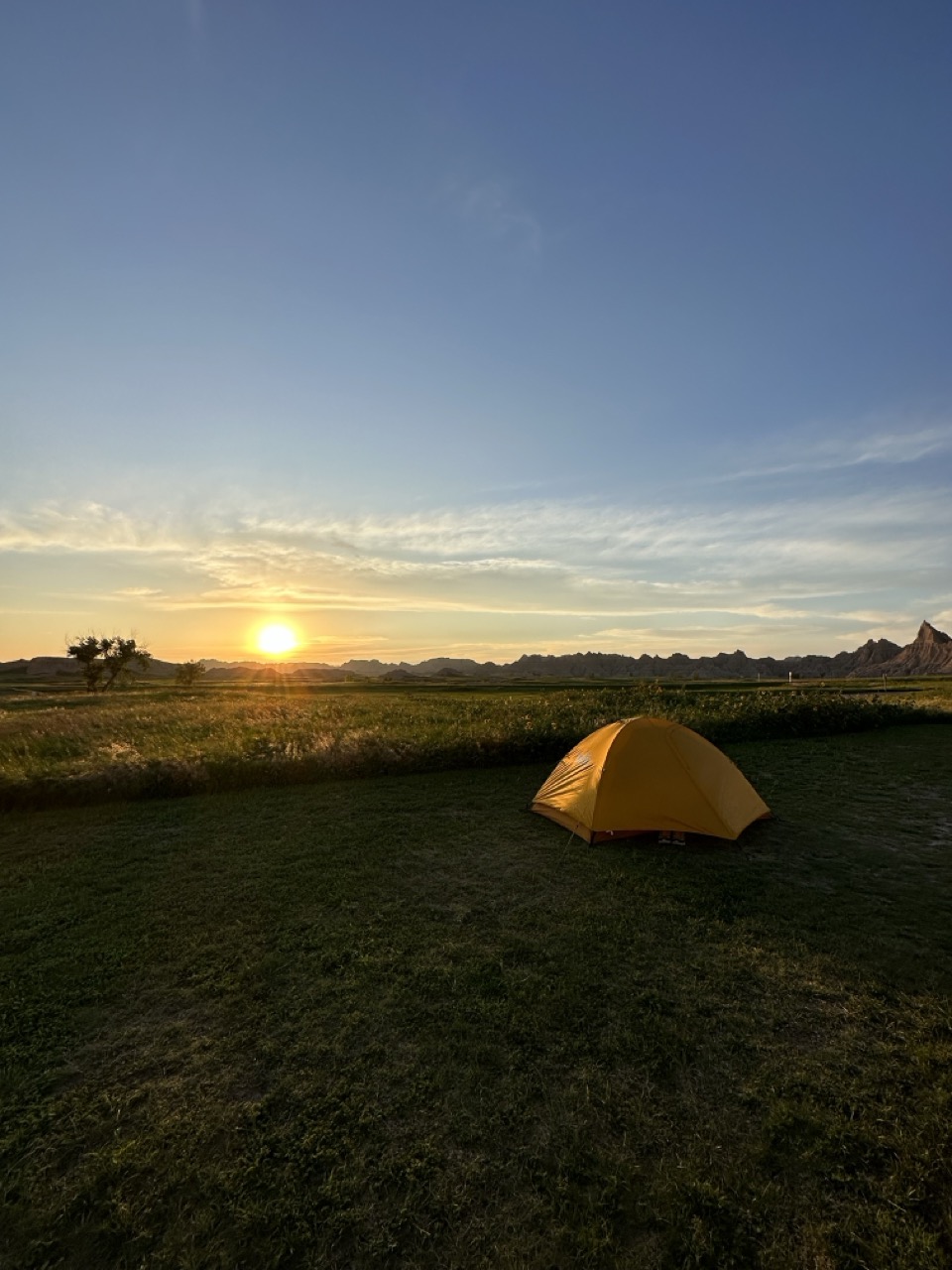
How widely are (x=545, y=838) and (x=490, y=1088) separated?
6566 millimetres

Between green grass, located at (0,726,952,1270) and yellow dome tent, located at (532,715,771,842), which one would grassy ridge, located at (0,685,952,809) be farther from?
yellow dome tent, located at (532,715,771,842)

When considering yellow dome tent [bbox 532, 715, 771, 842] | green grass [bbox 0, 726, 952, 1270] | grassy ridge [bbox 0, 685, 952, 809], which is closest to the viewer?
green grass [bbox 0, 726, 952, 1270]

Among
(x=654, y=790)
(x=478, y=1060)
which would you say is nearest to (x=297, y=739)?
(x=654, y=790)

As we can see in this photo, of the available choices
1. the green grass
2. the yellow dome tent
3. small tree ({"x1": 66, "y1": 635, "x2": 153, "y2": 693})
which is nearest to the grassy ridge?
the green grass

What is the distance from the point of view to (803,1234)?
378 cm

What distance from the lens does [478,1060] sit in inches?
212

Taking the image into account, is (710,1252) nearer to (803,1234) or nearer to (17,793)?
(803,1234)

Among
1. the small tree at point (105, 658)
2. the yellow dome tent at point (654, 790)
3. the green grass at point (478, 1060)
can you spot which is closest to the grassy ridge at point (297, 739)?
the green grass at point (478, 1060)

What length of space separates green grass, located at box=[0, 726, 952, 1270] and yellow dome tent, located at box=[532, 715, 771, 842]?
1.85 feet

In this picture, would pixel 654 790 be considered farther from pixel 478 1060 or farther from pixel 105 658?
pixel 105 658

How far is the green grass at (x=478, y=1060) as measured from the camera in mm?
3885

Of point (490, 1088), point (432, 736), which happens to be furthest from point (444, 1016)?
point (432, 736)

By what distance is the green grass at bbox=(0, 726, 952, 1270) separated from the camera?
388cm

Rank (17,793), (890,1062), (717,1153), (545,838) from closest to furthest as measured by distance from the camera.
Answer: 1. (717,1153)
2. (890,1062)
3. (545,838)
4. (17,793)
